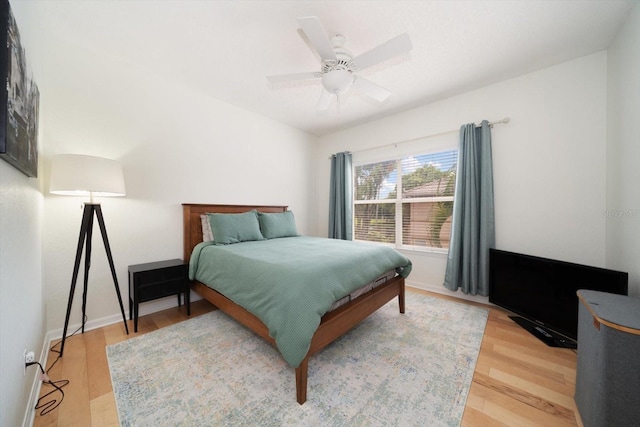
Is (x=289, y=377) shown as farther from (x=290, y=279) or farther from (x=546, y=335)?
(x=546, y=335)

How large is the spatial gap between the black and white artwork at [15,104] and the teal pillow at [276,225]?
2.02 meters

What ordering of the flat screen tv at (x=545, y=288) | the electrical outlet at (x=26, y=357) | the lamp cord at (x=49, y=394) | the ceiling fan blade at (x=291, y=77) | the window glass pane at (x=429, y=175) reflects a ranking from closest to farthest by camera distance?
the electrical outlet at (x=26, y=357) → the lamp cord at (x=49, y=394) → the flat screen tv at (x=545, y=288) → the ceiling fan blade at (x=291, y=77) → the window glass pane at (x=429, y=175)

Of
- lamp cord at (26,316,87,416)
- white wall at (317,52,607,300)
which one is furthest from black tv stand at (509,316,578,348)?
lamp cord at (26,316,87,416)

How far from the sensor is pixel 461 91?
276 cm

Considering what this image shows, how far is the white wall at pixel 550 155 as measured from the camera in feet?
6.82

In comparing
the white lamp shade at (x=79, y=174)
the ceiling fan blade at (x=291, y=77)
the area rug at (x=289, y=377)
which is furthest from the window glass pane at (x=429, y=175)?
the white lamp shade at (x=79, y=174)

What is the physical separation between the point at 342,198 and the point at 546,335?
2.85 m

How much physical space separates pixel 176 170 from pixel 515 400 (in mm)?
3484

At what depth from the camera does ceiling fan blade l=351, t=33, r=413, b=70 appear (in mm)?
1470

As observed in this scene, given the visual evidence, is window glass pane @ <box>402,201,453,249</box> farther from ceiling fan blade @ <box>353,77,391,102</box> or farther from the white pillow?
the white pillow

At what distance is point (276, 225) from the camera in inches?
124

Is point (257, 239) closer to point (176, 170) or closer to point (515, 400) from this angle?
point (176, 170)

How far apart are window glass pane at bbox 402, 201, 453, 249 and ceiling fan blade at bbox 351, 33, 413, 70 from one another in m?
2.08

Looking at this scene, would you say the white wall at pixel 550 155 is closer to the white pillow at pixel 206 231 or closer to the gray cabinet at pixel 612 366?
the gray cabinet at pixel 612 366
